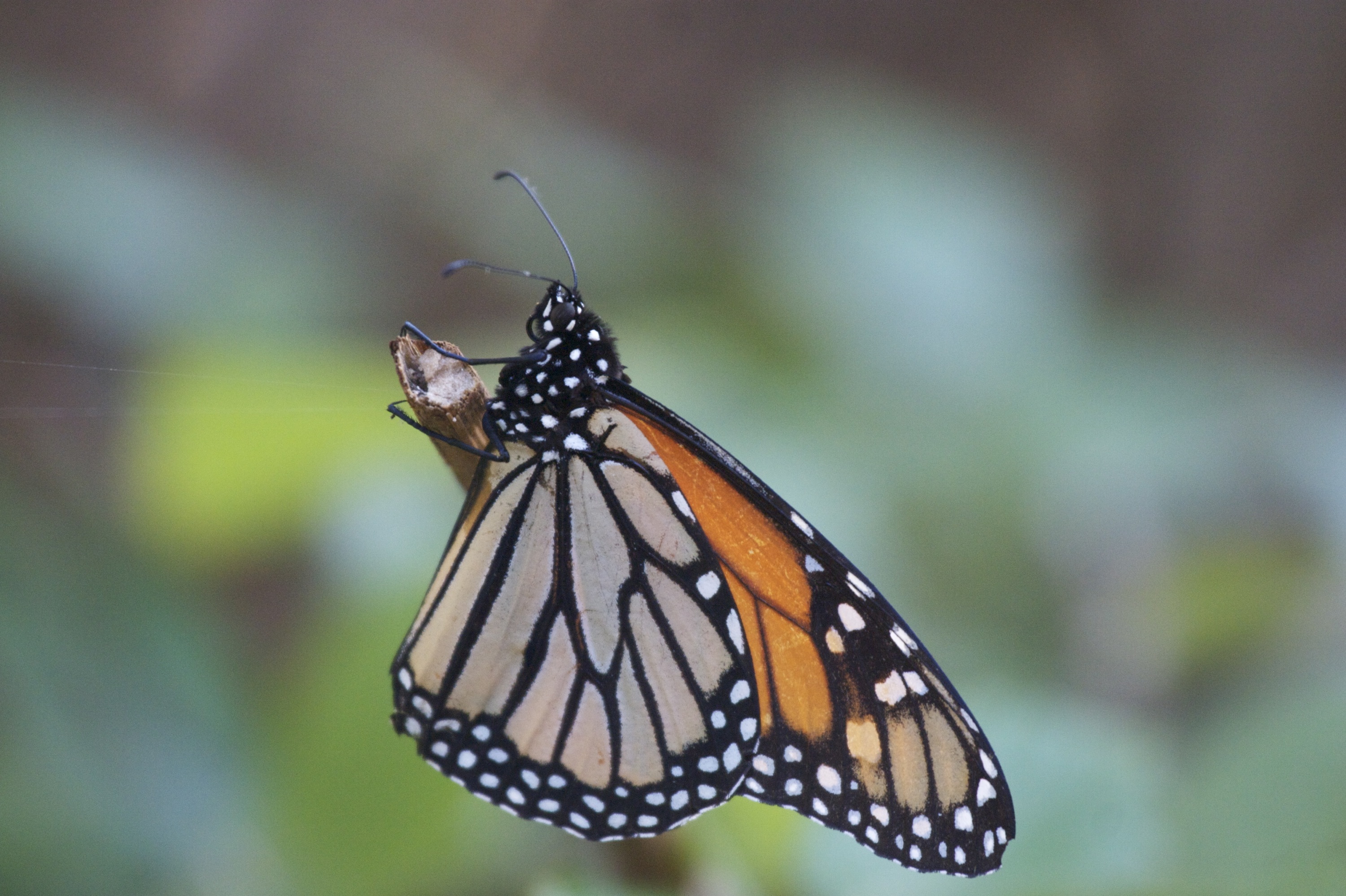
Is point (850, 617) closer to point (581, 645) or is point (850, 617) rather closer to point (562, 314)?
point (581, 645)

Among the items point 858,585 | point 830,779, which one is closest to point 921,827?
point 830,779

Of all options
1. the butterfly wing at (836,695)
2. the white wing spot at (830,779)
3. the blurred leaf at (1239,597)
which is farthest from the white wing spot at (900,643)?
the blurred leaf at (1239,597)

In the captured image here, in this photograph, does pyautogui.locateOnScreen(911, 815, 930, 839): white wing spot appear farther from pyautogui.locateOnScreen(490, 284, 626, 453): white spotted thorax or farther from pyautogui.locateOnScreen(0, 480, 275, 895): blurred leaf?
pyautogui.locateOnScreen(0, 480, 275, 895): blurred leaf

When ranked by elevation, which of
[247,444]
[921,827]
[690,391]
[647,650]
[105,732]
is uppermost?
[690,391]

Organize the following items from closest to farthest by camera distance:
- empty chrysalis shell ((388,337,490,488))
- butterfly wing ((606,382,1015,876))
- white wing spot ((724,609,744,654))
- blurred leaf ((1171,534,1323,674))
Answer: empty chrysalis shell ((388,337,490,488)) → butterfly wing ((606,382,1015,876)) → white wing spot ((724,609,744,654)) → blurred leaf ((1171,534,1323,674))

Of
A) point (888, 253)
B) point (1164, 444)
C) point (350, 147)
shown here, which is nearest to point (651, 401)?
point (888, 253)

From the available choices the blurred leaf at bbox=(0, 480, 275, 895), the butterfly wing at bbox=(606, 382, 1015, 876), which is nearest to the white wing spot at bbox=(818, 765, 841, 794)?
the butterfly wing at bbox=(606, 382, 1015, 876)

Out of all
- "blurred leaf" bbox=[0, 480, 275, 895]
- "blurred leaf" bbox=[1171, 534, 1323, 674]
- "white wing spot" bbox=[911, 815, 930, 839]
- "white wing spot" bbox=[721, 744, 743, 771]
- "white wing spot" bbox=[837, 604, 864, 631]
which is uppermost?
"blurred leaf" bbox=[1171, 534, 1323, 674]
